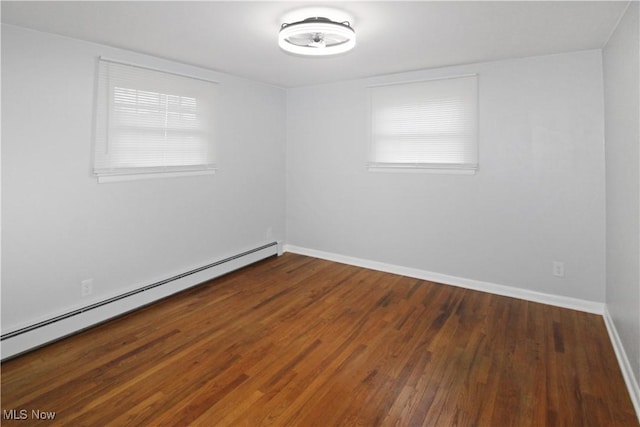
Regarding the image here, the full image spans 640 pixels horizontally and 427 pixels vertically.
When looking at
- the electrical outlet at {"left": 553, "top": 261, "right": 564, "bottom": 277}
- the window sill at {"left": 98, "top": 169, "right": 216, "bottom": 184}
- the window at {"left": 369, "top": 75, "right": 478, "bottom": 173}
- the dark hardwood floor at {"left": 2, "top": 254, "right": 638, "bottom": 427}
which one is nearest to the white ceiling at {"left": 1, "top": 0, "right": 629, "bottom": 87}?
the window at {"left": 369, "top": 75, "right": 478, "bottom": 173}

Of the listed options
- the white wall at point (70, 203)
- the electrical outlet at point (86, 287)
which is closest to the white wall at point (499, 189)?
the white wall at point (70, 203)

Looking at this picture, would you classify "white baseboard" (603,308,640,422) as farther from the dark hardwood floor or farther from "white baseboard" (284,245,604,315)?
"white baseboard" (284,245,604,315)

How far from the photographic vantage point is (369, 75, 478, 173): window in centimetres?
368

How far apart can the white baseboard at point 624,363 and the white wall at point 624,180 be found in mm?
28

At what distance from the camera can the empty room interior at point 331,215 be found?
216cm

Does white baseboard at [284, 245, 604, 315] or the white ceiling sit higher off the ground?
the white ceiling

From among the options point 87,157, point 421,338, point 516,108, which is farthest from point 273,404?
point 516,108

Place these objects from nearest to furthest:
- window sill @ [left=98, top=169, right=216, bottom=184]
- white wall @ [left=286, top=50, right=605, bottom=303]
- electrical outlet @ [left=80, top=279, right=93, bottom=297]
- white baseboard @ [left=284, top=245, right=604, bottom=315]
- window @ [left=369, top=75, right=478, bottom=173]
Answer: electrical outlet @ [left=80, top=279, right=93, bottom=297], window sill @ [left=98, top=169, right=216, bottom=184], white wall @ [left=286, top=50, right=605, bottom=303], white baseboard @ [left=284, top=245, right=604, bottom=315], window @ [left=369, top=75, right=478, bottom=173]

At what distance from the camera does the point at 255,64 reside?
Answer: 3633 mm

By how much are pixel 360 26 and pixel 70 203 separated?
8.57 ft

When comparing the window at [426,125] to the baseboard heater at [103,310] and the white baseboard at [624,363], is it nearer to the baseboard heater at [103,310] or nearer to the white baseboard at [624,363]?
the white baseboard at [624,363]

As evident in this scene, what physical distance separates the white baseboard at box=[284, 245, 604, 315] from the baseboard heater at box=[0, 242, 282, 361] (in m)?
1.28

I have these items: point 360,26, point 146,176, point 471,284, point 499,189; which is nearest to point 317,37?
point 360,26

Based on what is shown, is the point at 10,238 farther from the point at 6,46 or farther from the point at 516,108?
the point at 516,108
